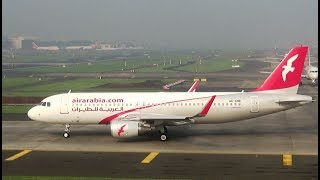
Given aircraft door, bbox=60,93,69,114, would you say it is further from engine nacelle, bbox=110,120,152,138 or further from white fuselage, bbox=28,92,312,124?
engine nacelle, bbox=110,120,152,138

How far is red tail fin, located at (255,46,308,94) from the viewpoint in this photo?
1366 inches

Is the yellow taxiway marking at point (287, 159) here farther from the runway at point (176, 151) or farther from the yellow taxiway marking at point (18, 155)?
the yellow taxiway marking at point (18, 155)

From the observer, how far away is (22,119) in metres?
45.1

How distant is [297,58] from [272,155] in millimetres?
9822

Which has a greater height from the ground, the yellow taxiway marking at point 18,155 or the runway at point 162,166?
the runway at point 162,166

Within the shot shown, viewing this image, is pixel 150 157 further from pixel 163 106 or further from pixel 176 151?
pixel 163 106

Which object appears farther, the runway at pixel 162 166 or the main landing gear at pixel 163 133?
the main landing gear at pixel 163 133

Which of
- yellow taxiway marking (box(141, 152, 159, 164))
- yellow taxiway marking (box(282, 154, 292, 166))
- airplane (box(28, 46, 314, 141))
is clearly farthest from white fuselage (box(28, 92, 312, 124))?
yellow taxiway marking (box(282, 154, 292, 166))

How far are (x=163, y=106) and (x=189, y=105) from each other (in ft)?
6.45

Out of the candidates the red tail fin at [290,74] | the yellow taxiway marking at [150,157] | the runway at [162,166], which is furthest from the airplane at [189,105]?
the runway at [162,166]

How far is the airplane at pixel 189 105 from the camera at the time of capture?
3422 centimetres

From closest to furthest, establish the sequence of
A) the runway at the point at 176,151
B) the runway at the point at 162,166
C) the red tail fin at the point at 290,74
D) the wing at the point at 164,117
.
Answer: the runway at the point at 162,166 → the runway at the point at 176,151 → the wing at the point at 164,117 → the red tail fin at the point at 290,74

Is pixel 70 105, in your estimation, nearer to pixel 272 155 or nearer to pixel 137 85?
pixel 272 155

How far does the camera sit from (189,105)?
34656 millimetres
